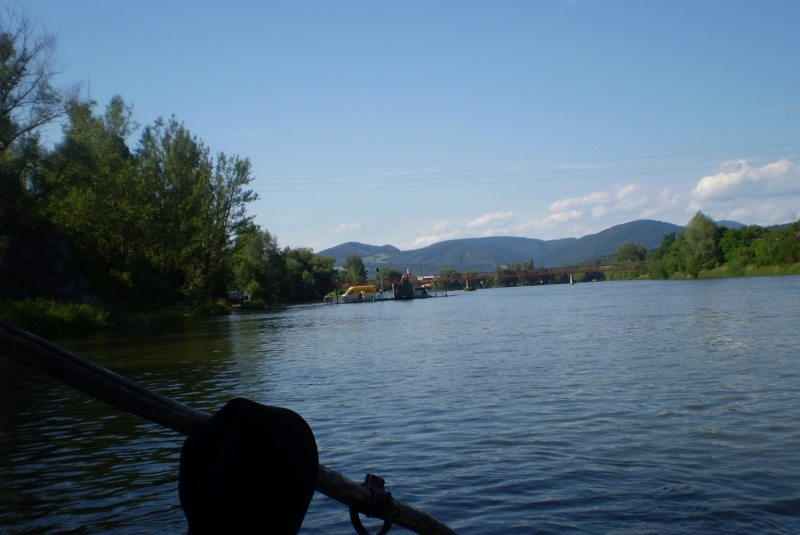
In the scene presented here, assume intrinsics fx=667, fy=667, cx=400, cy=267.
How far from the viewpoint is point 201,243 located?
6569cm

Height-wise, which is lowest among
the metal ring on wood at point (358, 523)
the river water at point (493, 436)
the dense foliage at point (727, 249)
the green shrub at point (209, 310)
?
the river water at point (493, 436)

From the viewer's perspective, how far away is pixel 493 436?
1111 centimetres

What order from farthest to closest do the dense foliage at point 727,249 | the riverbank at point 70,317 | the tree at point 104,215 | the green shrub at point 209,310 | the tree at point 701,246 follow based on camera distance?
1. the tree at point 701,246
2. the dense foliage at point 727,249
3. the green shrub at point 209,310
4. the tree at point 104,215
5. the riverbank at point 70,317

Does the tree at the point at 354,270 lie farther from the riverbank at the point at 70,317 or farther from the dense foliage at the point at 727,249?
the riverbank at the point at 70,317

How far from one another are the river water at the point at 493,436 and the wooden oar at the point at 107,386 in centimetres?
451

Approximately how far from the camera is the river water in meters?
7.62

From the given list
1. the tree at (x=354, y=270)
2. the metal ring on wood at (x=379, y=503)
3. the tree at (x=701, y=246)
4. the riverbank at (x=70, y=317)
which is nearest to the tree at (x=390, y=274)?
the tree at (x=354, y=270)

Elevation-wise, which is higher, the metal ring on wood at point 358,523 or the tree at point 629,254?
the tree at point 629,254

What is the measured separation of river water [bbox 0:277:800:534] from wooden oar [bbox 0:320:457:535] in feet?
14.8

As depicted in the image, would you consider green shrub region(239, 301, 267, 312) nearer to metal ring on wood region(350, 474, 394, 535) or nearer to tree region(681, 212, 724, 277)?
tree region(681, 212, 724, 277)

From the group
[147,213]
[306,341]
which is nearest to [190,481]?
[306,341]

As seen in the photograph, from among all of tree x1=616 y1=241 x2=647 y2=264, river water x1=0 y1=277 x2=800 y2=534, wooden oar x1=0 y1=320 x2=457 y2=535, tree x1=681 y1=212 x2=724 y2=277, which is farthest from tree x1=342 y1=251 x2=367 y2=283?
wooden oar x1=0 y1=320 x2=457 y2=535

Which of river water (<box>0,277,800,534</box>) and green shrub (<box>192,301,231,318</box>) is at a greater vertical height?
green shrub (<box>192,301,231,318</box>)

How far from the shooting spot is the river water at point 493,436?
300 inches
